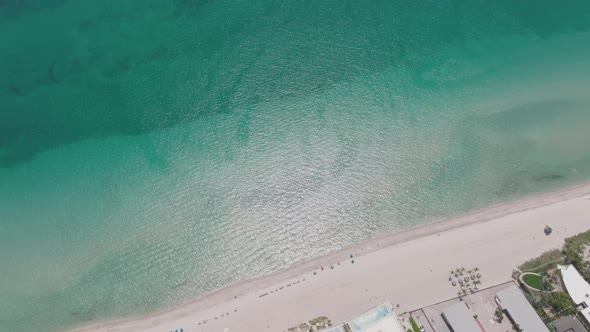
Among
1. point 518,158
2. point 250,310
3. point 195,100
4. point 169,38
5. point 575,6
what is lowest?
point 250,310

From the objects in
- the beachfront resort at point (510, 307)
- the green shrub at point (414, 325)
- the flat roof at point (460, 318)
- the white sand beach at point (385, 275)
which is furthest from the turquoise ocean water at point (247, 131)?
the flat roof at point (460, 318)

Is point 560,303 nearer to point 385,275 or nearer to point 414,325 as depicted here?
point 414,325

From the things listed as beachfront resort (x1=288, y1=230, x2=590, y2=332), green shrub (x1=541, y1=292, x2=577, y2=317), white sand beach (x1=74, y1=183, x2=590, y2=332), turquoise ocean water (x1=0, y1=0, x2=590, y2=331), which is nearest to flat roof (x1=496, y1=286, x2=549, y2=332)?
beachfront resort (x1=288, y1=230, x2=590, y2=332)

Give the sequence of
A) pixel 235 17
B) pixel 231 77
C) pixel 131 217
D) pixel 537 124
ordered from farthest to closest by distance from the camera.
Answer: pixel 235 17 < pixel 231 77 < pixel 537 124 < pixel 131 217

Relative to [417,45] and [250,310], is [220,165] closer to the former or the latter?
[250,310]

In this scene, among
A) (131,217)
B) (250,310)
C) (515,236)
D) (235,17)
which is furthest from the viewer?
(235,17)

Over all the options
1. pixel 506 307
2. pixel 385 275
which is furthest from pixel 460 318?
pixel 385 275

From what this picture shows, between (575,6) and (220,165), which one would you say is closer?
(220,165)

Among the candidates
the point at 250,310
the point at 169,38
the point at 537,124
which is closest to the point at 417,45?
the point at 537,124
